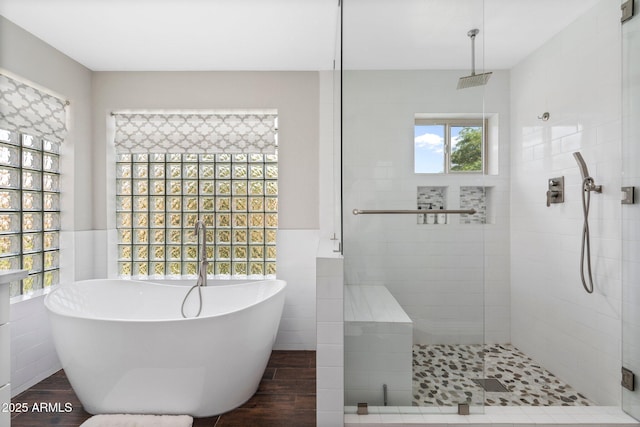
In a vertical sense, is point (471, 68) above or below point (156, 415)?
above

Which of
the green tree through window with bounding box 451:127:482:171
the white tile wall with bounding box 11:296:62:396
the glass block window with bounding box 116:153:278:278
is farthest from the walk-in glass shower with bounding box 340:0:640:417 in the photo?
the white tile wall with bounding box 11:296:62:396

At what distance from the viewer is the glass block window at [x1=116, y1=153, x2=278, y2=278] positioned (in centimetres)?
320

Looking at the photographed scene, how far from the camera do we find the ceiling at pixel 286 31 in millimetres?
1803

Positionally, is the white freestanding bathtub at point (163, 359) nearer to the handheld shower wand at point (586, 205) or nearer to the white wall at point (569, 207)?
the white wall at point (569, 207)

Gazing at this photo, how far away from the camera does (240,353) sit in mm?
1999

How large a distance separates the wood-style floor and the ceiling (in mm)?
2097

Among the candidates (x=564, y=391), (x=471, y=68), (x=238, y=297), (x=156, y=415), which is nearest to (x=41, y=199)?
(x=238, y=297)

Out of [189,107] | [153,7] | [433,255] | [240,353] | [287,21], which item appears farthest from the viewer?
[189,107]

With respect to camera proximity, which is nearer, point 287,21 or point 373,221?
point 373,221

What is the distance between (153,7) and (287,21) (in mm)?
849

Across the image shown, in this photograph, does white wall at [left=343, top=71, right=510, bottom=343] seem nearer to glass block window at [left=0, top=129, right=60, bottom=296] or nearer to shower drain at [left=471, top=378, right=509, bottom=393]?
shower drain at [left=471, top=378, right=509, bottom=393]

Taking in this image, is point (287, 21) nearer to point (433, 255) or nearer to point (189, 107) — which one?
point (189, 107)

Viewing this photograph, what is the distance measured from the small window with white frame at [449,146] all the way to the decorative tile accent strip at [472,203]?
11cm

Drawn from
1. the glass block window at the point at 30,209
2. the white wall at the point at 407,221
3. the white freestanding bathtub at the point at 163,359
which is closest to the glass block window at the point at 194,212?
the glass block window at the point at 30,209
